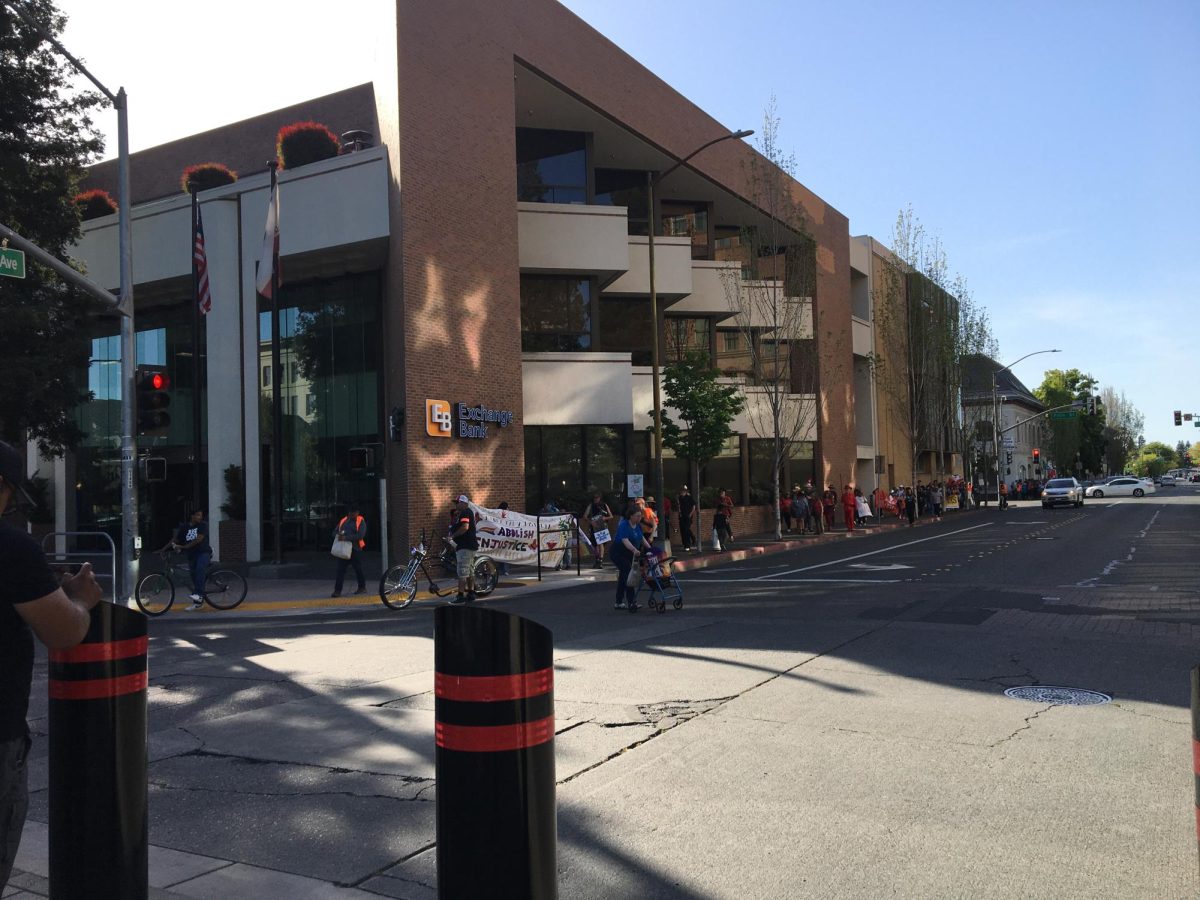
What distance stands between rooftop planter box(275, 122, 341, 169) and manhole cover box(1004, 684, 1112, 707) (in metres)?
21.4

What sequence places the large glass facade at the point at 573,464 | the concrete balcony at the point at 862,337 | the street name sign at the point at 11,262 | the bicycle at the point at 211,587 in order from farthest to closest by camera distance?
the concrete balcony at the point at 862,337 < the large glass facade at the point at 573,464 < the bicycle at the point at 211,587 < the street name sign at the point at 11,262

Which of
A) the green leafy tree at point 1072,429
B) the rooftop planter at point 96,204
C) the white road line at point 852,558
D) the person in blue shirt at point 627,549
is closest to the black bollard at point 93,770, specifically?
the person in blue shirt at point 627,549

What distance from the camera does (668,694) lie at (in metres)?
7.85

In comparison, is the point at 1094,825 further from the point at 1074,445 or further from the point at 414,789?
the point at 1074,445

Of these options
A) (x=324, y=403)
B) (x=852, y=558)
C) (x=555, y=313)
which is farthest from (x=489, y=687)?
(x=555, y=313)

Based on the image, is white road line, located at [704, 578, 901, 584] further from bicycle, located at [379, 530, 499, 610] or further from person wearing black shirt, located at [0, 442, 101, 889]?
person wearing black shirt, located at [0, 442, 101, 889]

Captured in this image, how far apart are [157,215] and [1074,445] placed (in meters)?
94.8

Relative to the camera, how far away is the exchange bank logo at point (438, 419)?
21.3 metres

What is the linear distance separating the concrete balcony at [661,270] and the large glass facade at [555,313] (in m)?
2.94

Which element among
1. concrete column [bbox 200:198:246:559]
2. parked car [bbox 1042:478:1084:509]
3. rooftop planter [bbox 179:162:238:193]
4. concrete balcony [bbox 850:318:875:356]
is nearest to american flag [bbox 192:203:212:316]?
concrete column [bbox 200:198:246:559]

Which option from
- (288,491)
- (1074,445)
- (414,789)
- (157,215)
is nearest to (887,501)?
(288,491)

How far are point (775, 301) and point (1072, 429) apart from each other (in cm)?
7836

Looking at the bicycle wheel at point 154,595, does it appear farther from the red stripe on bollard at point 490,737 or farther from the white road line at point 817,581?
the red stripe on bollard at point 490,737

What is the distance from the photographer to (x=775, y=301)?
32.0 m
